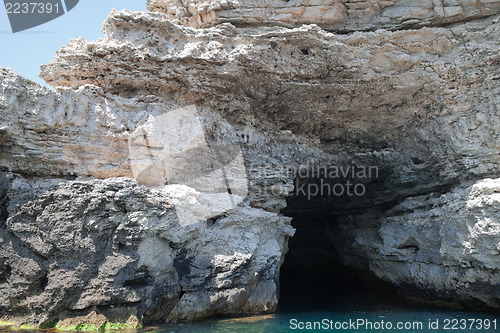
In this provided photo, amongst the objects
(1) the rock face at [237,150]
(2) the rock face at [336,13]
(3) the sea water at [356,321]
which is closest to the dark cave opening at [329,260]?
(3) the sea water at [356,321]

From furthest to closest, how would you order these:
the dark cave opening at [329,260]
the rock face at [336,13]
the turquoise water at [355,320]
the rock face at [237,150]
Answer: the dark cave opening at [329,260]
the rock face at [336,13]
the turquoise water at [355,320]
the rock face at [237,150]

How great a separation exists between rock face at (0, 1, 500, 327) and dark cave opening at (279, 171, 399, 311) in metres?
0.96

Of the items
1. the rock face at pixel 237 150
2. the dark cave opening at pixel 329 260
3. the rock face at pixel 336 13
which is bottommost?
the dark cave opening at pixel 329 260

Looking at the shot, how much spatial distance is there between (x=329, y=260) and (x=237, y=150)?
8.19 meters

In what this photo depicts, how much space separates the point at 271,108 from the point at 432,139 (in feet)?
14.8

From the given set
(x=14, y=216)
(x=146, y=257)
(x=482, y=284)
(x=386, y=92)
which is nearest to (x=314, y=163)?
(x=386, y=92)

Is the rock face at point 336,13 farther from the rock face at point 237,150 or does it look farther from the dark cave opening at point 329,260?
the dark cave opening at point 329,260

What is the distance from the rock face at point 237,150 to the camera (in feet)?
23.5

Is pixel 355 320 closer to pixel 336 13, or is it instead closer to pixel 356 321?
pixel 356 321

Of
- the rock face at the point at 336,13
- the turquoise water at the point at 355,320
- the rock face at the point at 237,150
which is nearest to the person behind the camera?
the rock face at the point at 237,150

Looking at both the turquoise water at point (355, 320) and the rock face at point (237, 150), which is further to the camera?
the turquoise water at point (355, 320)

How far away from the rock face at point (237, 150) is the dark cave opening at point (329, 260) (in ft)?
3.16

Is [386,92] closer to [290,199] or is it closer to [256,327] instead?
[290,199]

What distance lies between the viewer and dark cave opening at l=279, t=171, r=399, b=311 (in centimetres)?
1145
